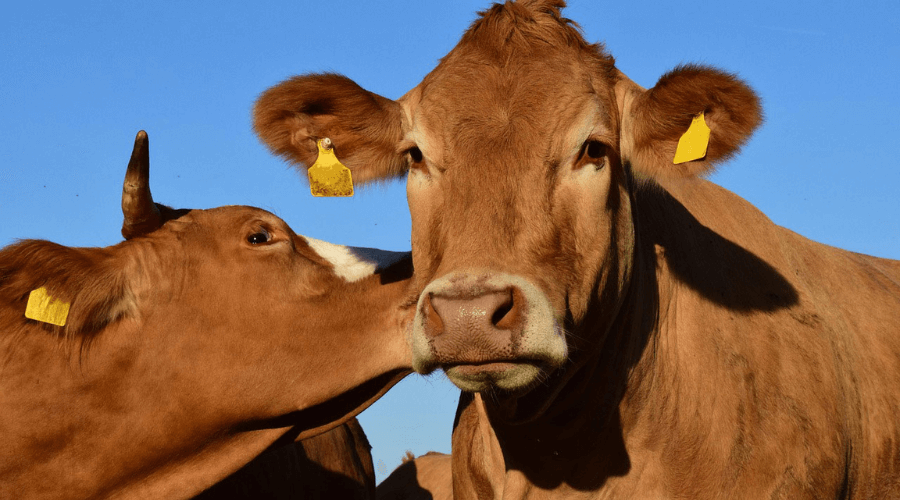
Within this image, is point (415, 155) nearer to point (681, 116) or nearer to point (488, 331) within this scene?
point (681, 116)

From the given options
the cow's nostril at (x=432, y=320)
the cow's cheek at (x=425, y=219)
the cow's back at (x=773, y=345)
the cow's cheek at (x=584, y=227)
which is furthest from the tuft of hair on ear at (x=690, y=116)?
the cow's nostril at (x=432, y=320)

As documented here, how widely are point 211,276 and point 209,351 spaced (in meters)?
0.41

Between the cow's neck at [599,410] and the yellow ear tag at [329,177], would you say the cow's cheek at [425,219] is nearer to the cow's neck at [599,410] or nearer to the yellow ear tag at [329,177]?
the yellow ear tag at [329,177]

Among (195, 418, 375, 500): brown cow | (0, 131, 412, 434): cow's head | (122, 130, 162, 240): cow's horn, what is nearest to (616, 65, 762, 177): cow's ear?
(0, 131, 412, 434): cow's head

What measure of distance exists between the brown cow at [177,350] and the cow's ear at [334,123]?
2.05ft

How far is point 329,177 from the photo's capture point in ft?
16.1

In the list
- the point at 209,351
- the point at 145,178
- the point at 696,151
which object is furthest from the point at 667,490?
the point at 145,178

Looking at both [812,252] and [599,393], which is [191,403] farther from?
[812,252]

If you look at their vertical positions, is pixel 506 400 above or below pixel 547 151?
below

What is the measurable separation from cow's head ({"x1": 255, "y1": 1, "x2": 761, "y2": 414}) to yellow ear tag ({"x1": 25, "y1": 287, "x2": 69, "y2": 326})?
149 cm

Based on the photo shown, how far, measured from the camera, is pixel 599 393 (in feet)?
13.7

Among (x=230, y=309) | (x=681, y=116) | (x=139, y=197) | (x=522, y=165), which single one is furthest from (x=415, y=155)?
(x=139, y=197)

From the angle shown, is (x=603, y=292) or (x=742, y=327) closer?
(x=603, y=292)

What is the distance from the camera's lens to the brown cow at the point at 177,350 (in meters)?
5.01
